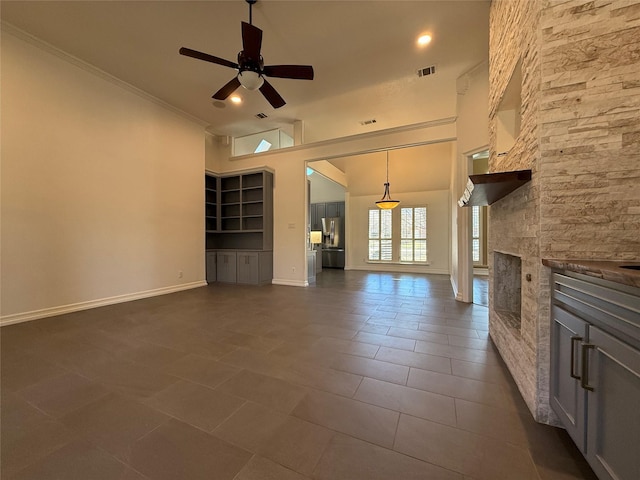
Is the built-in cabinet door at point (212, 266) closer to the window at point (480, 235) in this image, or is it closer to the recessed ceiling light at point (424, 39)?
the recessed ceiling light at point (424, 39)

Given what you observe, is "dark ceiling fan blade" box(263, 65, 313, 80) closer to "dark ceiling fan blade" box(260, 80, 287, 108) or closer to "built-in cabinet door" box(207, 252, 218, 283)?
"dark ceiling fan blade" box(260, 80, 287, 108)

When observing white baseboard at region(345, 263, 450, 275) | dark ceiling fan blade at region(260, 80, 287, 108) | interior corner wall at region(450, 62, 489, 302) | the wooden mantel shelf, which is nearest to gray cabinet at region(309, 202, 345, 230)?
white baseboard at region(345, 263, 450, 275)

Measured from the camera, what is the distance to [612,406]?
99 centimetres

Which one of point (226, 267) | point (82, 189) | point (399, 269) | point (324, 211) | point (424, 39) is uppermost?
point (424, 39)

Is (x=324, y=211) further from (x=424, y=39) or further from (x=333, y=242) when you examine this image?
(x=424, y=39)

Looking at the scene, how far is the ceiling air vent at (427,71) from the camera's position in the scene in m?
4.04

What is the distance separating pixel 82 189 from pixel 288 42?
3.82 meters

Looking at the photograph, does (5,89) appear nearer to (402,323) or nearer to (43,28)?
(43,28)

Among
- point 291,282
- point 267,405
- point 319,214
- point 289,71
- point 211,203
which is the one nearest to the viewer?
point 267,405

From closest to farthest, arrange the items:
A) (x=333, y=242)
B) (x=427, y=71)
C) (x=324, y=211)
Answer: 1. (x=427, y=71)
2. (x=333, y=242)
3. (x=324, y=211)

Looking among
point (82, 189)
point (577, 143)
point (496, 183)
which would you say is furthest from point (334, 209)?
point (577, 143)

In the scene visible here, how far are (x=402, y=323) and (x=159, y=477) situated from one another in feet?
9.03

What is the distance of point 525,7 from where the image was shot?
176 centimetres

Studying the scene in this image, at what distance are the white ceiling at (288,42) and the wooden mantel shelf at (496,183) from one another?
2.47m
